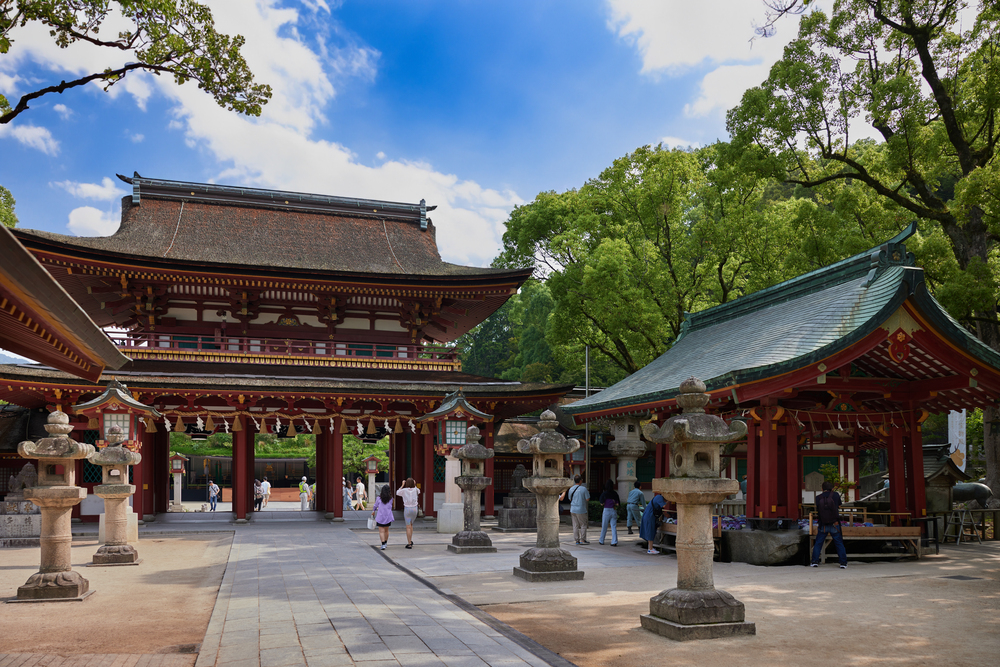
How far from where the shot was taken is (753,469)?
14.6 meters

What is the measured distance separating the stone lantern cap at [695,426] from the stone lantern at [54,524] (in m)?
8.32

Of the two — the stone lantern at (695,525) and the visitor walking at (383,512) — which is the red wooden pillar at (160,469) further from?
the stone lantern at (695,525)

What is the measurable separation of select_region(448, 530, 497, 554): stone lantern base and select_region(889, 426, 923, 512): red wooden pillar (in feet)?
27.5

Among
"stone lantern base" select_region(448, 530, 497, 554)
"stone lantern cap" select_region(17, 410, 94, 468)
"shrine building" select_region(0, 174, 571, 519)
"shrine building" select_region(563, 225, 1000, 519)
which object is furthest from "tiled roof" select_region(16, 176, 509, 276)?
"stone lantern cap" select_region(17, 410, 94, 468)

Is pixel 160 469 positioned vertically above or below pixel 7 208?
below

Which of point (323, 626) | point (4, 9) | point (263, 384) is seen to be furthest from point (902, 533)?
point (4, 9)

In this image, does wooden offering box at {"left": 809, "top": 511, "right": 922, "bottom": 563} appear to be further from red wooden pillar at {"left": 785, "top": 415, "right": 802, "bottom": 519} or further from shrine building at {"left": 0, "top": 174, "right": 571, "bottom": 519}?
shrine building at {"left": 0, "top": 174, "right": 571, "bottom": 519}

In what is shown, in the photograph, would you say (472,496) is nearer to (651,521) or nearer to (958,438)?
(651,521)

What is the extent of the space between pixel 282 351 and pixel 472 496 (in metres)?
10.5

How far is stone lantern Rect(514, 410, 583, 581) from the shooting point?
38.3 ft

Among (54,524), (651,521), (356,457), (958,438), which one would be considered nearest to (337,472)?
(651,521)

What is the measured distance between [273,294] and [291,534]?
849 centimetres

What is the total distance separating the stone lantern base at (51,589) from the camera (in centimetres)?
1013

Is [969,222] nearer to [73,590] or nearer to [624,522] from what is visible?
Answer: [624,522]
